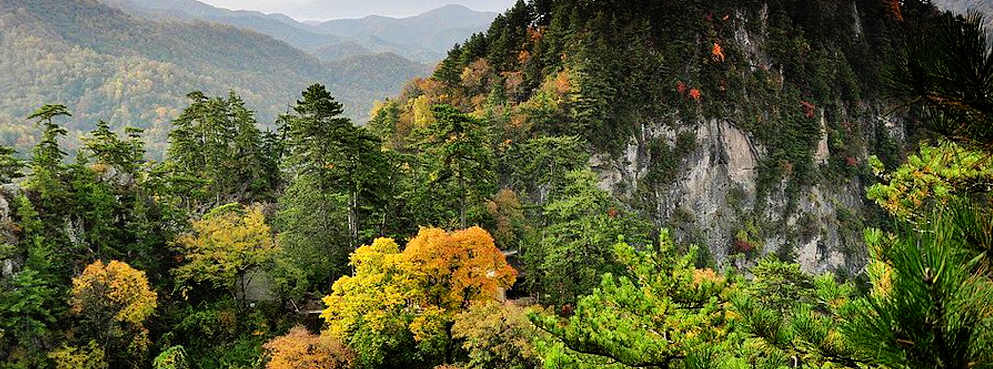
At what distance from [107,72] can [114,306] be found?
411 ft

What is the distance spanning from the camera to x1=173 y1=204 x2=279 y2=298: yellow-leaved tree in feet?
79.4

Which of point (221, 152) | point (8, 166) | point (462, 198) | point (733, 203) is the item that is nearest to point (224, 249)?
point (8, 166)

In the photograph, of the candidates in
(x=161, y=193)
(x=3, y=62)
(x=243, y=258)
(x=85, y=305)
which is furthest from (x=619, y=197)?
(x=3, y=62)

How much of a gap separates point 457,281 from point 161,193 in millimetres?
17685

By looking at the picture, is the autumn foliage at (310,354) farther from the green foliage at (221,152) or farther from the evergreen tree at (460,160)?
the green foliage at (221,152)

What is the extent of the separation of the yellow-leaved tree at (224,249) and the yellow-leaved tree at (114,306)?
2.37 meters

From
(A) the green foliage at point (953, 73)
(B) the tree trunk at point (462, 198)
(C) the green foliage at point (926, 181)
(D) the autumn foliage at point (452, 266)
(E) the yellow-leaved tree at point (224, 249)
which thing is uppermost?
(A) the green foliage at point (953, 73)

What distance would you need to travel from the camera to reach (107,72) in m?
122

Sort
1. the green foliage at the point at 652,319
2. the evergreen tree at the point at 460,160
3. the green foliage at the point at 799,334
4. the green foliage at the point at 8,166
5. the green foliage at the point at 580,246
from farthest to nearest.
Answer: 1. the green foliage at the point at 8,166
2. the evergreen tree at the point at 460,160
3. the green foliage at the point at 580,246
4. the green foliage at the point at 652,319
5. the green foliage at the point at 799,334

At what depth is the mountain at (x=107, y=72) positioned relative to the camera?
106 meters

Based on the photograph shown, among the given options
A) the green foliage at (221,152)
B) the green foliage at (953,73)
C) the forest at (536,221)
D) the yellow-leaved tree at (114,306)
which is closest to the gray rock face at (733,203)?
the forest at (536,221)

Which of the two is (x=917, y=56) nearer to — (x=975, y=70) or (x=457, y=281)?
(x=975, y=70)

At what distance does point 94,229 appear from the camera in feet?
78.8

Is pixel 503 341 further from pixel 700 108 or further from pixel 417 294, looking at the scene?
pixel 700 108
